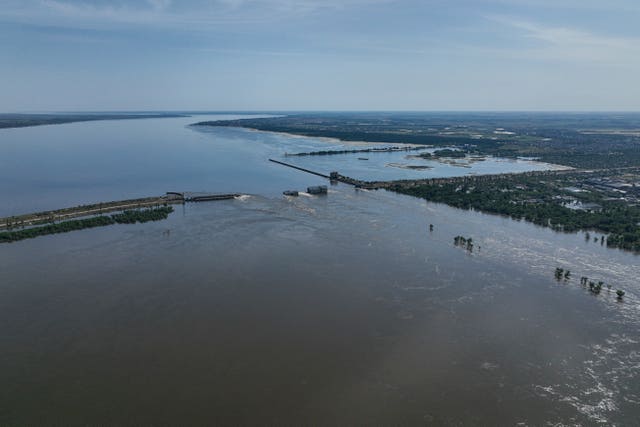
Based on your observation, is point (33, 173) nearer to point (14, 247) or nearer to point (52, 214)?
point (52, 214)

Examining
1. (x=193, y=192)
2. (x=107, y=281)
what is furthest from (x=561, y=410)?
(x=193, y=192)

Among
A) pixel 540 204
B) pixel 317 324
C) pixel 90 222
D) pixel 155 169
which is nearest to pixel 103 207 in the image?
pixel 90 222

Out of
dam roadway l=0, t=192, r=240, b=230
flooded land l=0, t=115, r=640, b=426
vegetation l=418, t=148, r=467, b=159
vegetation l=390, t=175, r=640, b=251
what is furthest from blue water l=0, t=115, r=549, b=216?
flooded land l=0, t=115, r=640, b=426

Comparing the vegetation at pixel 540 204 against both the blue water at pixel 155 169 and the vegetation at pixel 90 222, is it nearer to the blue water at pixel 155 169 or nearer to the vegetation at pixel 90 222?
the blue water at pixel 155 169

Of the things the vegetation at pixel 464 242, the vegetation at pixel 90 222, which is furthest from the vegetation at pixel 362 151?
the vegetation at pixel 464 242

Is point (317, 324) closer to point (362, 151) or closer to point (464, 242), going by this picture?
point (464, 242)
